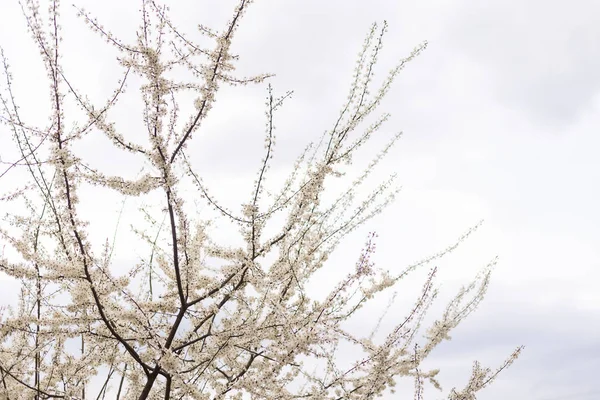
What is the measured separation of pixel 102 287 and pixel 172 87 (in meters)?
1.63

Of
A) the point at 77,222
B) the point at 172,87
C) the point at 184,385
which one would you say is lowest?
the point at 184,385

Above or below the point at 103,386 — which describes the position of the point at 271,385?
below

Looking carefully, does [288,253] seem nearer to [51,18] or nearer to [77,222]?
[77,222]

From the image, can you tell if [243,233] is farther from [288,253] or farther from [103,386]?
[103,386]

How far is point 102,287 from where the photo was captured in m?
4.43

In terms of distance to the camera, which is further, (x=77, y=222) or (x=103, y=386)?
(x=103, y=386)

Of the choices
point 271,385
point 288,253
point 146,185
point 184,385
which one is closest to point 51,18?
point 146,185

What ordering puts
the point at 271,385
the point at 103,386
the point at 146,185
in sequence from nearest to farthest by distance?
1. the point at 146,185
2. the point at 271,385
3. the point at 103,386

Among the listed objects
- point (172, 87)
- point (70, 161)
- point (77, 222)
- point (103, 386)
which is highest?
point (172, 87)

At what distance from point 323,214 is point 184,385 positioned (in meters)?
1.75

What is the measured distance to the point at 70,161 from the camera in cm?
420

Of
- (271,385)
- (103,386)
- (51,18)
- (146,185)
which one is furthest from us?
(103,386)

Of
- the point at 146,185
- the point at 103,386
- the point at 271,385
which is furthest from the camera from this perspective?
the point at 103,386

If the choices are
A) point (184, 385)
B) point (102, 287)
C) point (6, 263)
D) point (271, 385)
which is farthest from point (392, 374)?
point (6, 263)
